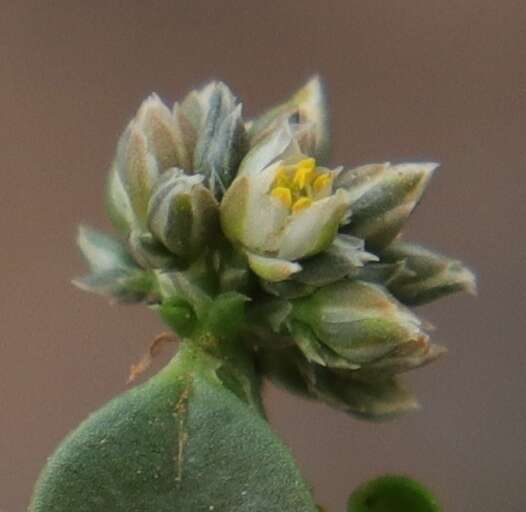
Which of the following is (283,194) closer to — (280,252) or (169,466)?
(280,252)

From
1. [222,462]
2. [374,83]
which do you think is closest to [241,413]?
[222,462]

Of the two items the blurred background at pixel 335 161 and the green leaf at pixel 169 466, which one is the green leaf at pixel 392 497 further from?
the blurred background at pixel 335 161

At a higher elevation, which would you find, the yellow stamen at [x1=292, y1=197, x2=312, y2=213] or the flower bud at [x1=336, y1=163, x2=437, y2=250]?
the yellow stamen at [x1=292, y1=197, x2=312, y2=213]

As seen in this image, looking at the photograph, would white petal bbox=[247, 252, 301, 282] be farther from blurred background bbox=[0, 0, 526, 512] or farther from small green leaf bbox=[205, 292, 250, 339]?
blurred background bbox=[0, 0, 526, 512]

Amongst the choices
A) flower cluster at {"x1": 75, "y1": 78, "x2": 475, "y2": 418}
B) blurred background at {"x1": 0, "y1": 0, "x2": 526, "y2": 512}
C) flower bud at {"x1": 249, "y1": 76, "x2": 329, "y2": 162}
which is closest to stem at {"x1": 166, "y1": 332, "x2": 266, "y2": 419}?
flower cluster at {"x1": 75, "y1": 78, "x2": 475, "y2": 418}

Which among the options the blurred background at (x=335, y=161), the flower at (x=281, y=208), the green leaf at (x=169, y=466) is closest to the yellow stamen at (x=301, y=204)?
the flower at (x=281, y=208)

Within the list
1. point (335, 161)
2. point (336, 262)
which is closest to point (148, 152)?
point (336, 262)
